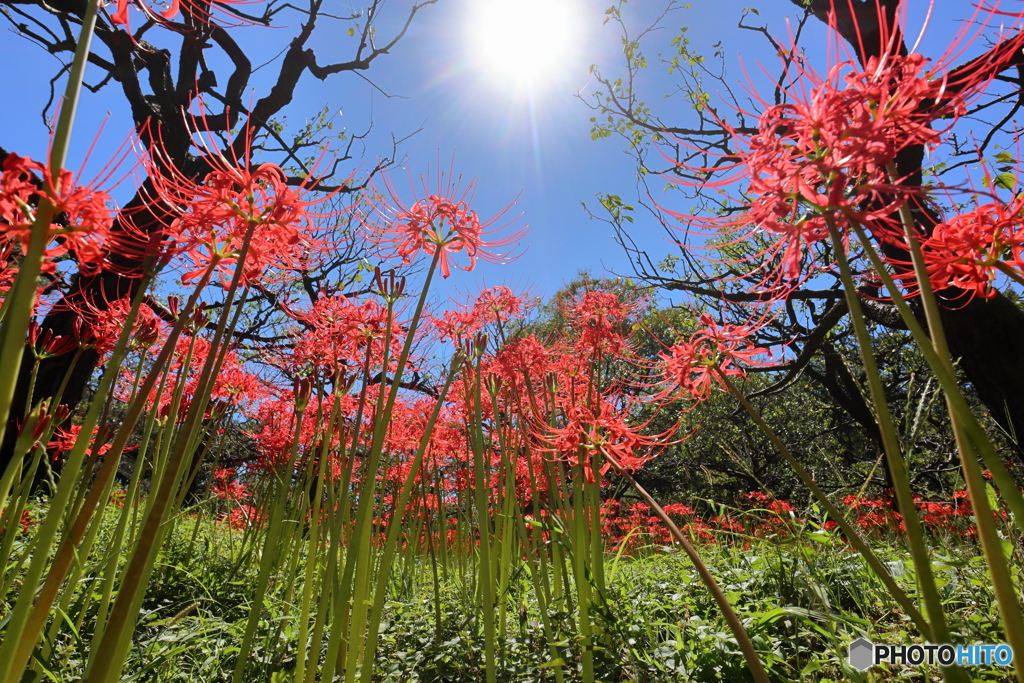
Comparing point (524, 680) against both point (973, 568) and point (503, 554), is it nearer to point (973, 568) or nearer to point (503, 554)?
point (503, 554)

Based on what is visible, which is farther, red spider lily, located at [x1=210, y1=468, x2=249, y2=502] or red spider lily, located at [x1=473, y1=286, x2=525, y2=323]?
red spider lily, located at [x1=210, y1=468, x2=249, y2=502]

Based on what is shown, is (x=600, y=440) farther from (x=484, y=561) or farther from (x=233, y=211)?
(x=233, y=211)

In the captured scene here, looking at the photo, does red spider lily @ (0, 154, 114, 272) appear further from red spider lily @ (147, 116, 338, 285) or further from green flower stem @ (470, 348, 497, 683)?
green flower stem @ (470, 348, 497, 683)

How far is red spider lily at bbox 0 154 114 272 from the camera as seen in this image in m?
0.82

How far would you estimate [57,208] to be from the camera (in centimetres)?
80

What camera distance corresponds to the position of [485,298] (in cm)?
284

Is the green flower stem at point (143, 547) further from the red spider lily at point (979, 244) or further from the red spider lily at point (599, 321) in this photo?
the red spider lily at point (599, 321)

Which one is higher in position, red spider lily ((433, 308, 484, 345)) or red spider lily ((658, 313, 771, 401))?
red spider lily ((433, 308, 484, 345))

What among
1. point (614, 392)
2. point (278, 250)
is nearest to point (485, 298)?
point (614, 392)

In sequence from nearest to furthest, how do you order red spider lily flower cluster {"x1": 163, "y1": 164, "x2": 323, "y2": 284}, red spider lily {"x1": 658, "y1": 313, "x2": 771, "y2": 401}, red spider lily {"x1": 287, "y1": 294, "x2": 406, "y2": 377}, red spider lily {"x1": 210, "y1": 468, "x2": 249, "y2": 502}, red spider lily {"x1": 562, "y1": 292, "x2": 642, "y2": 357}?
1. red spider lily flower cluster {"x1": 163, "y1": 164, "x2": 323, "y2": 284}
2. red spider lily {"x1": 658, "y1": 313, "x2": 771, "y2": 401}
3. red spider lily {"x1": 287, "y1": 294, "x2": 406, "y2": 377}
4. red spider lily {"x1": 562, "y1": 292, "x2": 642, "y2": 357}
5. red spider lily {"x1": 210, "y1": 468, "x2": 249, "y2": 502}

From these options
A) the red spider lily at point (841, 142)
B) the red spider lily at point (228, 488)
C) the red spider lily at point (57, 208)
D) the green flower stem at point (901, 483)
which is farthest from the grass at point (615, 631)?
the red spider lily at point (228, 488)

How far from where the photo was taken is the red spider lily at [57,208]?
82 cm

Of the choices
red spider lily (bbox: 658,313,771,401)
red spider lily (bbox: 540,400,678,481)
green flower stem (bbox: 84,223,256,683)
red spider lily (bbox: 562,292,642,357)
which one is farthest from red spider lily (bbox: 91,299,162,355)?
red spider lily (bbox: 562,292,642,357)

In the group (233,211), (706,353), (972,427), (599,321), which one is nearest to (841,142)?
(972,427)
